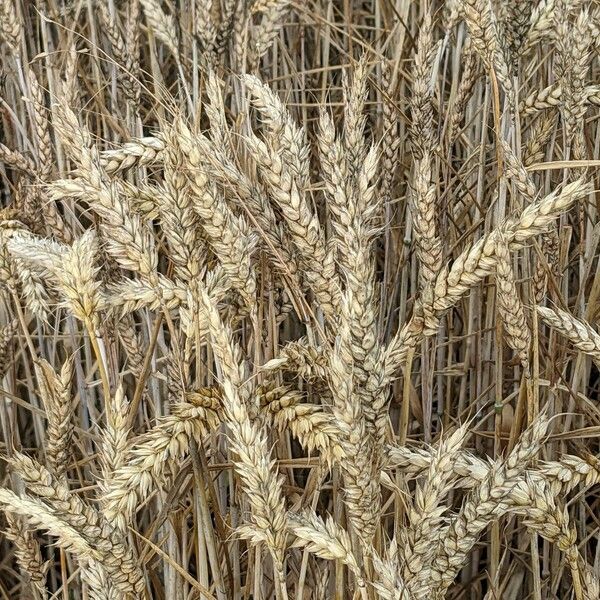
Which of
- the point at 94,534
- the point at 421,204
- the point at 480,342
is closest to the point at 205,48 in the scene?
the point at 421,204

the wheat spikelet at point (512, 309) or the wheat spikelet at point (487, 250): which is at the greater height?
the wheat spikelet at point (487, 250)

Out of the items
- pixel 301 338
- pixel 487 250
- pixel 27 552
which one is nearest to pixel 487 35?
pixel 487 250

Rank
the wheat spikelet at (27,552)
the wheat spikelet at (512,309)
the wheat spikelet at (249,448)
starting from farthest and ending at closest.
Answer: the wheat spikelet at (27,552) → the wheat spikelet at (512,309) → the wheat spikelet at (249,448)

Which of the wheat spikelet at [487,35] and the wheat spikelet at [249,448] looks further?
the wheat spikelet at [487,35]

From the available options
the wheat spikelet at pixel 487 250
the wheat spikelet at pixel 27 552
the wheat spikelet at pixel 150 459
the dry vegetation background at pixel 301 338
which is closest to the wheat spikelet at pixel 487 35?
the dry vegetation background at pixel 301 338

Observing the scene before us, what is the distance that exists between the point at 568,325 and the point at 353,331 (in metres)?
0.35

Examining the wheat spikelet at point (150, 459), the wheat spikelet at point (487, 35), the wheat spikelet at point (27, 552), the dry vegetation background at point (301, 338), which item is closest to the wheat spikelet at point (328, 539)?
the dry vegetation background at point (301, 338)

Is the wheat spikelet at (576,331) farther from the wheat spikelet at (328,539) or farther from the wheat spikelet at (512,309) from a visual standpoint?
the wheat spikelet at (328,539)

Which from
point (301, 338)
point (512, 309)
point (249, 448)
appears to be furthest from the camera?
point (301, 338)

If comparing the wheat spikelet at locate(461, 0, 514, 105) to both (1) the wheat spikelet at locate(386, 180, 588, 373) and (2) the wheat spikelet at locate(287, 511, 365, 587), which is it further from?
(2) the wheat spikelet at locate(287, 511, 365, 587)

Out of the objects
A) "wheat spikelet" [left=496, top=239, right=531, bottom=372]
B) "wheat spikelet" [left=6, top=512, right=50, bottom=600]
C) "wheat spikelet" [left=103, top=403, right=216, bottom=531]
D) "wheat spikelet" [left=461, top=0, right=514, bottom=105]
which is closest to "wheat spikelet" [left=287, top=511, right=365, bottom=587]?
"wheat spikelet" [left=103, top=403, right=216, bottom=531]

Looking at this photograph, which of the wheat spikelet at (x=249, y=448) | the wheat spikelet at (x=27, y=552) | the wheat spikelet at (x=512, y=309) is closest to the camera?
the wheat spikelet at (x=249, y=448)

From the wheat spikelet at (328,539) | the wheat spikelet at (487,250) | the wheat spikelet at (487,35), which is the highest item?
the wheat spikelet at (487,35)

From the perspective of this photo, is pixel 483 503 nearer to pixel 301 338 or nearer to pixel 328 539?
pixel 328 539
